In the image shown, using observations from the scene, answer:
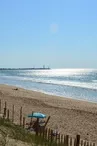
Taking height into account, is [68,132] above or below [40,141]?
below

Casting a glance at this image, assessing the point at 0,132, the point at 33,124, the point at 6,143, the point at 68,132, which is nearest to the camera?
the point at 6,143

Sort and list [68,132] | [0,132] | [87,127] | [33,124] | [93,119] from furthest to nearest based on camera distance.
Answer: [93,119] < [87,127] < [68,132] < [33,124] < [0,132]

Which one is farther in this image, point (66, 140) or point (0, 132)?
point (66, 140)

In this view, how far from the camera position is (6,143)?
22.6 feet

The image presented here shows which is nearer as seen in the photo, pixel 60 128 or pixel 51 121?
pixel 60 128

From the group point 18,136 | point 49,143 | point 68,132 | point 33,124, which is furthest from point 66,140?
point 68,132

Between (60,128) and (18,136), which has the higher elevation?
(18,136)

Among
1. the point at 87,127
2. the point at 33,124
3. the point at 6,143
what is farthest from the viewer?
the point at 87,127

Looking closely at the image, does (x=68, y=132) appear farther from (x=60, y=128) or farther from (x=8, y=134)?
(x=8, y=134)

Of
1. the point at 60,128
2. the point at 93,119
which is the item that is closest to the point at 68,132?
the point at 60,128

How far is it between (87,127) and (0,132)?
11.1 m

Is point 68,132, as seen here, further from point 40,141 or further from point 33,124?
point 40,141

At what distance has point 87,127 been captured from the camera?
17.9 meters

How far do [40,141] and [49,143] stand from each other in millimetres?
273
